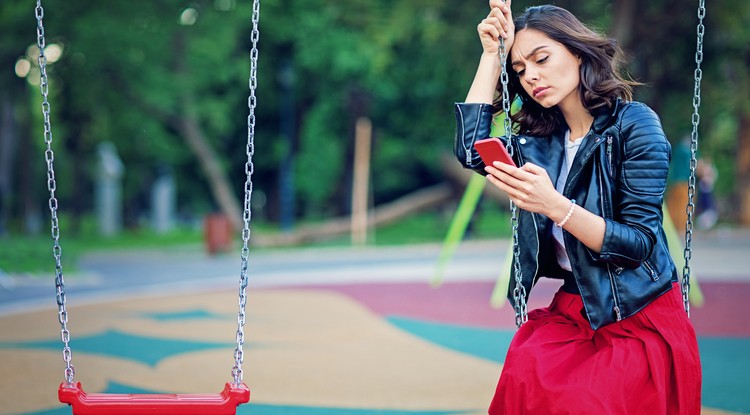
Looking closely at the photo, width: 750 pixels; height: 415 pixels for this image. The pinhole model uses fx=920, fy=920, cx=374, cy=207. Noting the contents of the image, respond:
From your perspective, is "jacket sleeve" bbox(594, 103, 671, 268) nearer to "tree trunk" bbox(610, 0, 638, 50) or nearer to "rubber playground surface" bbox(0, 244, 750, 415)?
"rubber playground surface" bbox(0, 244, 750, 415)

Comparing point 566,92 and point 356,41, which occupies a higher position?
point 356,41

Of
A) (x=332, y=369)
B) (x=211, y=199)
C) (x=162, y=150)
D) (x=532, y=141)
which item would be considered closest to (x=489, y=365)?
(x=332, y=369)

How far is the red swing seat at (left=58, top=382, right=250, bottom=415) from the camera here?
249cm

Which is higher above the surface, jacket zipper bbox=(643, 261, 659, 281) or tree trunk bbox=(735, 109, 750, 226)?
jacket zipper bbox=(643, 261, 659, 281)

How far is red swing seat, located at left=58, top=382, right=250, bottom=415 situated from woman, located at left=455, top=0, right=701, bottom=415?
74 centimetres

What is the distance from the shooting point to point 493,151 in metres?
2.26

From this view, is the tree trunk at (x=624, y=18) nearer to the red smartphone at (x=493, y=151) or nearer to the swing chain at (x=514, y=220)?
the swing chain at (x=514, y=220)

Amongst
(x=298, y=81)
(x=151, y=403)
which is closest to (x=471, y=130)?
(x=151, y=403)

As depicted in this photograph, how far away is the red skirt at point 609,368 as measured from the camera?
224 cm

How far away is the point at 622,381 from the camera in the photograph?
2242mm

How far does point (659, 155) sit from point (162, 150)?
2625cm

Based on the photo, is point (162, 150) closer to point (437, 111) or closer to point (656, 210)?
point (437, 111)

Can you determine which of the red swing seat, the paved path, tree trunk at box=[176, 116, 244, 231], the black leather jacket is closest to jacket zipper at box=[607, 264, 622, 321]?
the black leather jacket

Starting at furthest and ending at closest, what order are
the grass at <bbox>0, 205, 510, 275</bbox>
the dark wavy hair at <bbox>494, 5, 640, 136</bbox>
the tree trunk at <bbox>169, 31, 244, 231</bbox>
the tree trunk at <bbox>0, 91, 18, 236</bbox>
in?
the tree trunk at <bbox>0, 91, 18, 236</bbox> → the tree trunk at <bbox>169, 31, 244, 231</bbox> → the grass at <bbox>0, 205, 510, 275</bbox> → the dark wavy hair at <bbox>494, 5, 640, 136</bbox>
